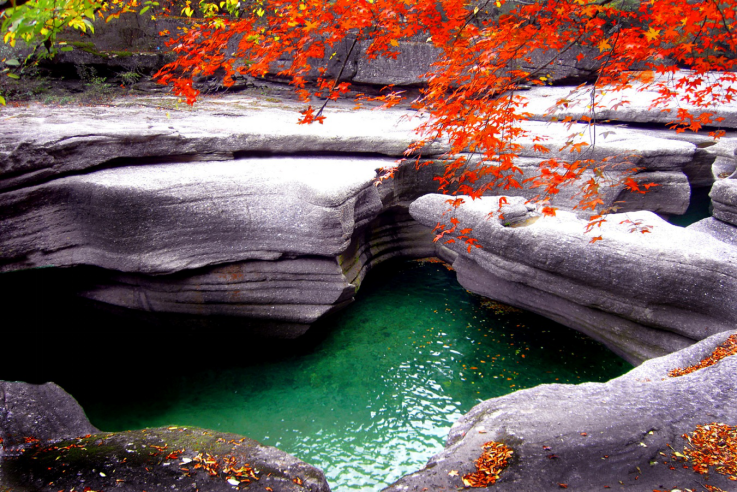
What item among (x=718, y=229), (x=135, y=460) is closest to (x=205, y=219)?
(x=135, y=460)

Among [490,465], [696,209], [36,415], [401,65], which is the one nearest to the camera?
[490,465]

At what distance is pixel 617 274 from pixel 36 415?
5140mm

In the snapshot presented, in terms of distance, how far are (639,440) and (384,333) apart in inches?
135

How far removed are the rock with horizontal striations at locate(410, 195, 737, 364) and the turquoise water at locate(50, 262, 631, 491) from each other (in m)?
0.46

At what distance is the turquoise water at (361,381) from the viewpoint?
424 centimetres

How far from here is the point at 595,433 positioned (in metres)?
2.83

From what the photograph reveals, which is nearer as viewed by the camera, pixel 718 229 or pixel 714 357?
pixel 714 357

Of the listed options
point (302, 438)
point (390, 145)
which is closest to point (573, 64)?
point (390, 145)

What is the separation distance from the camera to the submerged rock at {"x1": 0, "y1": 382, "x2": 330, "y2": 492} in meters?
2.55

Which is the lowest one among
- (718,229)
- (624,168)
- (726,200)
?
(718,229)

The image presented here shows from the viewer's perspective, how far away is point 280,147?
6.24 metres

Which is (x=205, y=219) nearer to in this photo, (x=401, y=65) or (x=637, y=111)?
(x=401, y=65)

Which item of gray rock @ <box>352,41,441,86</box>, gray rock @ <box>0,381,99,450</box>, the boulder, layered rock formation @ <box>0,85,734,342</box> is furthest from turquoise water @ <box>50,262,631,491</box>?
gray rock @ <box>352,41,441,86</box>

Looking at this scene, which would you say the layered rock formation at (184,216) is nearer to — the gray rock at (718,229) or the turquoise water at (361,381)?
the turquoise water at (361,381)
